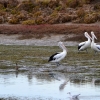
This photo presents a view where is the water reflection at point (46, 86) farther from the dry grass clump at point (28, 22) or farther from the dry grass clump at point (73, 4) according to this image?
the dry grass clump at point (73, 4)

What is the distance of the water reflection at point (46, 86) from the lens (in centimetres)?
1518

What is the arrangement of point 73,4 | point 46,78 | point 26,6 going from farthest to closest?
point 26,6 < point 73,4 < point 46,78

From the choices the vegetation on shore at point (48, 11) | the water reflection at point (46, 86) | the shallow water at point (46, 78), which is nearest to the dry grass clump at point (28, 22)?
the vegetation on shore at point (48, 11)

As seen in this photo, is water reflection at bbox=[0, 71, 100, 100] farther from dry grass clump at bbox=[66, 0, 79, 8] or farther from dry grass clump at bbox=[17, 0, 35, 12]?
dry grass clump at bbox=[17, 0, 35, 12]

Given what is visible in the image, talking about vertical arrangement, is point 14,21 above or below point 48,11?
below

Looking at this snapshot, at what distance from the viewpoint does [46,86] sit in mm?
16719

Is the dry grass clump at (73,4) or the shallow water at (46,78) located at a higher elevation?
the dry grass clump at (73,4)

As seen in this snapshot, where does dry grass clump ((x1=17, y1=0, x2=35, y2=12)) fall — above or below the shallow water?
above

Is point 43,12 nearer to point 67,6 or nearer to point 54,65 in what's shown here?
point 67,6


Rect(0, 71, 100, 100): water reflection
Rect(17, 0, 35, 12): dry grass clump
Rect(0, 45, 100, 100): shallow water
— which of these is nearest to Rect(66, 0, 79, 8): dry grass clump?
Rect(17, 0, 35, 12): dry grass clump

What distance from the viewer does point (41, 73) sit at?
1972 centimetres

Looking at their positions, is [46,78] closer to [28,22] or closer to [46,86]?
[46,86]

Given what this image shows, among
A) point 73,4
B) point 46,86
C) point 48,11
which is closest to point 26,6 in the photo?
point 48,11

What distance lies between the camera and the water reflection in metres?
15.2
